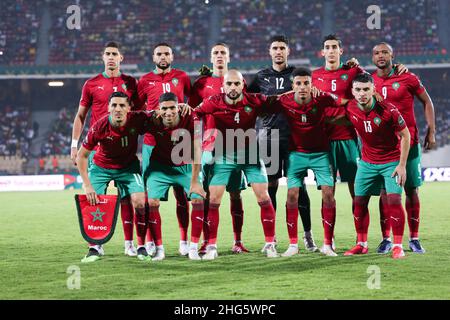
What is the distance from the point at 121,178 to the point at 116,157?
9.2 inches

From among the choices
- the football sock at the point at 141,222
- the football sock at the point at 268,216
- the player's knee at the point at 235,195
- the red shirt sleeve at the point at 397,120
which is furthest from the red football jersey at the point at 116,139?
the red shirt sleeve at the point at 397,120

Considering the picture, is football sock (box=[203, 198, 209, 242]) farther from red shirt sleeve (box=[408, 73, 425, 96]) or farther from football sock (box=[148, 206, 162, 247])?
red shirt sleeve (box=[408, 73, 425, 96])

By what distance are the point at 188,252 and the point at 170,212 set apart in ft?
23.1

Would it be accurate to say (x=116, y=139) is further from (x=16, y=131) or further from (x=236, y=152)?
(x=16, y=131)

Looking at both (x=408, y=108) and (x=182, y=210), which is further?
(x=182, y=210)

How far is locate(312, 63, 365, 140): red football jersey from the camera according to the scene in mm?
7984

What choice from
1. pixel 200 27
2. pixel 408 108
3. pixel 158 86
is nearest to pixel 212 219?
pixel 158 86

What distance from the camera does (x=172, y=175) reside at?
25.4 feet

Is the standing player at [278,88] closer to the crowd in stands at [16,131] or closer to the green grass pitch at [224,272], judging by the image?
the green grass pitch at [224,272]

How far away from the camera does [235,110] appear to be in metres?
7.60

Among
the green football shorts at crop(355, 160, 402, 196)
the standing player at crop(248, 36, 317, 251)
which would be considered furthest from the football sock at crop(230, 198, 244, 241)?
the green football shorts at crop(355, 160, 402, 196)

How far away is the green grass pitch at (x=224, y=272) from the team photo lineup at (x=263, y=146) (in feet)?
1.08

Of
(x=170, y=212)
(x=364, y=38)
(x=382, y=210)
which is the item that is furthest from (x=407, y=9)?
(x=382, y=210)
